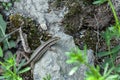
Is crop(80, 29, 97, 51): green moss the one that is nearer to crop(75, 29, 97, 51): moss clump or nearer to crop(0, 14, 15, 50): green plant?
crop(75, 29, 97, 51): moss clump

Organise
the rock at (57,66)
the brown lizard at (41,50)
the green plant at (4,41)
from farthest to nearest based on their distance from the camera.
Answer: the green plant at (4,41)
the brown lizard at (41,50)
the rock at (57,66)

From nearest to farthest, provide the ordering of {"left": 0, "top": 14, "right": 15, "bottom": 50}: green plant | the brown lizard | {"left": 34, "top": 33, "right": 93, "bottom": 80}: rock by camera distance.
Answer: {"left": 34, "top": 33, "right": 93, "bottom": 80}: rock → the brown lizard → {"left": 0, "top": 14, "right": 15, "bottom": 50}: green plant

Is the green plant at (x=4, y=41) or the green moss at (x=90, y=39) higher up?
the green plant at (x=4, y=41)

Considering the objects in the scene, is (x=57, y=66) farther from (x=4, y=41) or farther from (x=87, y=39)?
(x=4, y=41)

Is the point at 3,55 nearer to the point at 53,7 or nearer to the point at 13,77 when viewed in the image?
the point at 53,7

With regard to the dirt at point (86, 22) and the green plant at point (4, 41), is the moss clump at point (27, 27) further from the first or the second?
the dirt at point (86, 22)

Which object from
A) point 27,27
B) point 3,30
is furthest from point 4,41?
point 27,27

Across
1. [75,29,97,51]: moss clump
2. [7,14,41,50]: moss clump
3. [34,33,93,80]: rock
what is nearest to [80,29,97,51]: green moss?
[75,29,97,51]: moss clump

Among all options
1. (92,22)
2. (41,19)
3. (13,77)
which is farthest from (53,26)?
(13,77)

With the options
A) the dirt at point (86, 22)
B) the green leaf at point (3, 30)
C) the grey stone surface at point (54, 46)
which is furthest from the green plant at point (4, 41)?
the dirt at point (86, 22)
